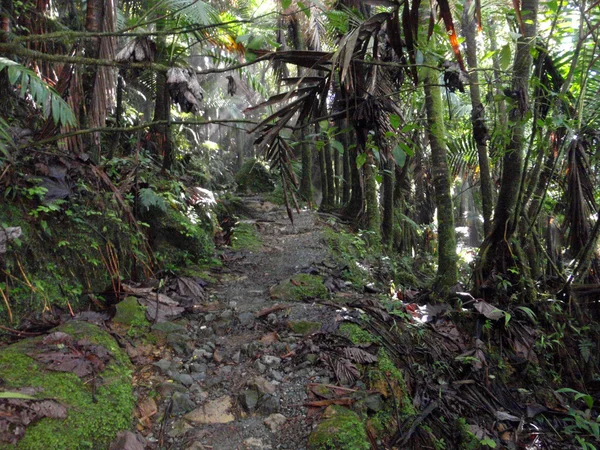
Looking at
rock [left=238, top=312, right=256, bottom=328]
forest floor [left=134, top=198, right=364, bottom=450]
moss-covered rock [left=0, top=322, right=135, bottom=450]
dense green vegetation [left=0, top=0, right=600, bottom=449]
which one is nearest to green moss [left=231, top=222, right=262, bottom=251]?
dense green vegetation [left=0, top=0, right=600, bottom=449]

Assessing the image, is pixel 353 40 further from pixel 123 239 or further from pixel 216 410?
pixel 123 239

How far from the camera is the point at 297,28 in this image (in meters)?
9.79

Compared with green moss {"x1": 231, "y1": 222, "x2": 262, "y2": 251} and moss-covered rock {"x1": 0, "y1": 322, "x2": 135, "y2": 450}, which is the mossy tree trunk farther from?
moss-covered rock {"x1": 0, "y1": 322, "x2": 135, "y2": 450}

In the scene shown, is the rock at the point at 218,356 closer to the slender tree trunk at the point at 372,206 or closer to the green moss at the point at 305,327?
the green moss at the point at 305,327

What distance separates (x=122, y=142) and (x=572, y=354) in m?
6.74

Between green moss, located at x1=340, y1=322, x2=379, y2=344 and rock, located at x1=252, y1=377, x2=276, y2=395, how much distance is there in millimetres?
761

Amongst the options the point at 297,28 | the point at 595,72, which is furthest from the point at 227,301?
the point at 297,28

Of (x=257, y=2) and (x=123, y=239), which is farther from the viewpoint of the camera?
(x=257, y=2)

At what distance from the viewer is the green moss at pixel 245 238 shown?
6.41m

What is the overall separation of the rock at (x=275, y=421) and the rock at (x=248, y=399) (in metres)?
0.15

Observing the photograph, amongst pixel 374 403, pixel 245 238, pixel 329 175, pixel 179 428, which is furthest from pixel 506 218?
pixel 329 175

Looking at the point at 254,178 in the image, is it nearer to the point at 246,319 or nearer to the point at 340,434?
the point at 246,319

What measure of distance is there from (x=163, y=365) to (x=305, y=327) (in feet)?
3.78

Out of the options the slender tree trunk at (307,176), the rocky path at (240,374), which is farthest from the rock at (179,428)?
the slender tree trunk at (307,176)
